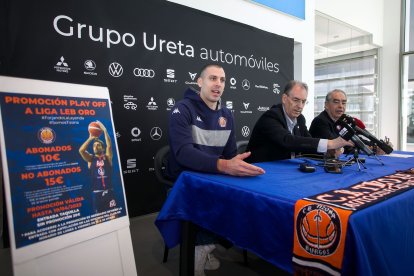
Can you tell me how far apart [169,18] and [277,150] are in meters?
1.90

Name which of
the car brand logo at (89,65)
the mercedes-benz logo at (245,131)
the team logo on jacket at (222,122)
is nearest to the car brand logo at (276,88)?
the mercedes-benz logo at (245,131)

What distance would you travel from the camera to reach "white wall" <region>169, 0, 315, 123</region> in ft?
11.3

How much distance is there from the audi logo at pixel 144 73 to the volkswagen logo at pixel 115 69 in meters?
0.15

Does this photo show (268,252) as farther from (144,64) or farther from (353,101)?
(353,101)

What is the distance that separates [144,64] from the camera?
9.34 feet

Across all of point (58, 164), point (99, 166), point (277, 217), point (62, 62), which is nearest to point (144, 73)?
point (62, 62)

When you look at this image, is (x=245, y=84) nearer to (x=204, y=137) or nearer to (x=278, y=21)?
(x=278, y=21)

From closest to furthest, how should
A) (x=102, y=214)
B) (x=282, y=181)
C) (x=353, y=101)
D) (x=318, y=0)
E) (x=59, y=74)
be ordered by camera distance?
(x=282, y=181)
(x=102, y=214)
(x=59, y=74)
(x=318, y=0)
(x=353, y=101)

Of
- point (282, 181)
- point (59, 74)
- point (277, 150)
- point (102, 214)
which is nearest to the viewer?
point (282, 181)

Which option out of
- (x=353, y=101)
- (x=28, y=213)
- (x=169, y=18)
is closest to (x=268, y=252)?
(x=28, y=213)

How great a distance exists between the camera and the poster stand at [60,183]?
1.08m

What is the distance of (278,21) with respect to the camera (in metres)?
4.18

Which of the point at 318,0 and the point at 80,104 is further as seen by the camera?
the point at 318,0

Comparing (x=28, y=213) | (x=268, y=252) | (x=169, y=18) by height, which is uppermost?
(x=169, y=18)
